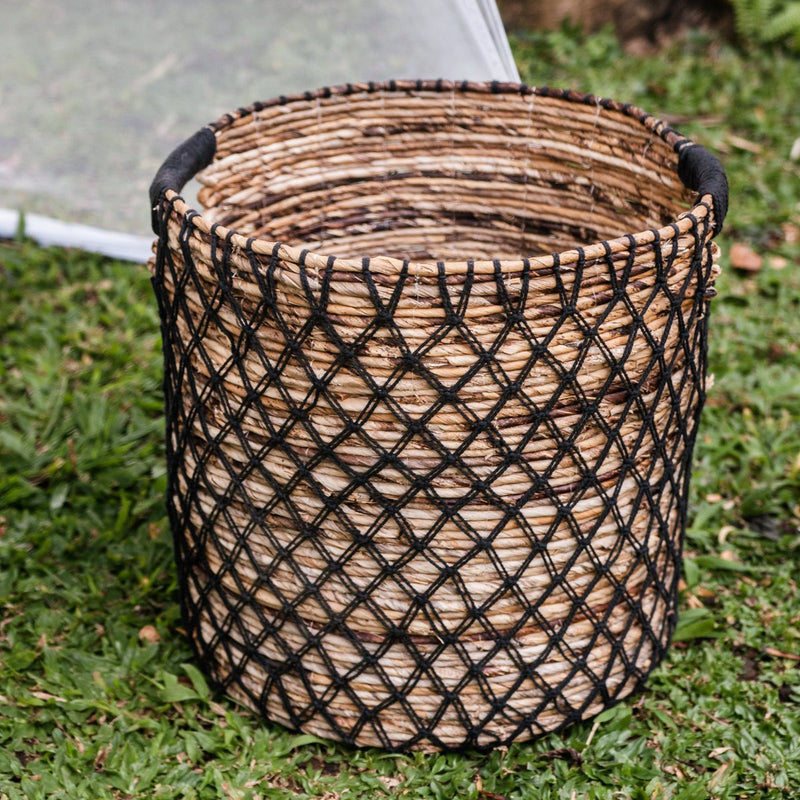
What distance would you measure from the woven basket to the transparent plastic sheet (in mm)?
990

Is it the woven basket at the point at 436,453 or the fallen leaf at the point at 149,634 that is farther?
the fallen leaf at the point at 149,634

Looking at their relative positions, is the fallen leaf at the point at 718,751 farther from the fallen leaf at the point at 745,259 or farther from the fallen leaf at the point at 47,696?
the fallen leaf at the point at 745,259

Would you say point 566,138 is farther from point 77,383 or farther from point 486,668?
point 77,383

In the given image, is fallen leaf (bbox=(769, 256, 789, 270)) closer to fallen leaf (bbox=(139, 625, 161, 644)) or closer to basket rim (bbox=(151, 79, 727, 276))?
basket rim (bbox=(151, 79, 727, 276))

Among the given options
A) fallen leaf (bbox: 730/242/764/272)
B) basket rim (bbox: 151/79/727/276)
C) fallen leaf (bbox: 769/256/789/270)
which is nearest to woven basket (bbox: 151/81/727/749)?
basket rim (bbox: 151/79/727/276)

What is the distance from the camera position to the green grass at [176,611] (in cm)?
179

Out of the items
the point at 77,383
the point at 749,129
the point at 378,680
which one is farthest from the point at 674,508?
the point at 749,129

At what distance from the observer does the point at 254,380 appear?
1.57 m

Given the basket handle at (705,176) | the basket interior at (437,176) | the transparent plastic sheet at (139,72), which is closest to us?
the basket handle at (705,176)

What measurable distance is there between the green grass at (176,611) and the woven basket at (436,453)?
81 mm

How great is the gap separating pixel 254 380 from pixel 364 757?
0.73m

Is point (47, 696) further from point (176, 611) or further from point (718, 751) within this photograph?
point (718, 751)

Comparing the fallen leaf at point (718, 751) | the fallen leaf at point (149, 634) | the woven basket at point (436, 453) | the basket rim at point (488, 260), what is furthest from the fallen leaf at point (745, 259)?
the fallen leaf at point (149, 634)

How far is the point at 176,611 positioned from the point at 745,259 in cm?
217
